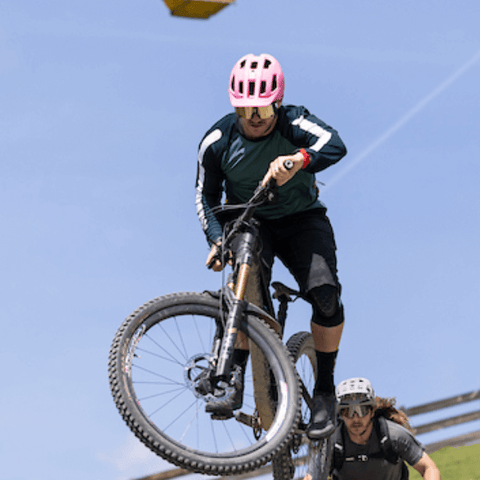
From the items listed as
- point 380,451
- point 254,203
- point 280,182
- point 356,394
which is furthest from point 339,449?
point 280,182

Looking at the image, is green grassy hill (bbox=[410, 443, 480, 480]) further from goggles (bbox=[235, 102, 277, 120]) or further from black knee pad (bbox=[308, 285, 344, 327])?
goggles (bbox=[235, 102, 277, 120])

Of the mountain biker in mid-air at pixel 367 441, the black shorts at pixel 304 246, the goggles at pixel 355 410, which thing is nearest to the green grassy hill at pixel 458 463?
the mountain biker in mid-air at pixel 367 441

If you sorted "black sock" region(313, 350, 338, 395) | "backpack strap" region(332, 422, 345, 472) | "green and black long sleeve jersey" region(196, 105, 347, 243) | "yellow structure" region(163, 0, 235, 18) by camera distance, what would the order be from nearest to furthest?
"green and black long sleeve jersey" region(196, 105, 347, 243) → "black sock" region(313, 350, 338, 395) → "backpack strap" region(332, 422, 345, 472) → "yellow structure" region(163, 0, 235, 18)

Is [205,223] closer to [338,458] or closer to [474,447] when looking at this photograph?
[338,458]

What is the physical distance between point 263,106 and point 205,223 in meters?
1.01

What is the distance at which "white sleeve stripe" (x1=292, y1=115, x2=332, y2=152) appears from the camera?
5477 millimetres

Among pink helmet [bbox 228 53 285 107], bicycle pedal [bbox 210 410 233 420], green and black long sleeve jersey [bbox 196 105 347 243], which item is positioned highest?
pink helmet [bbox 228 53 285 107]

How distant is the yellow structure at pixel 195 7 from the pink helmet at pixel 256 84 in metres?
3.92

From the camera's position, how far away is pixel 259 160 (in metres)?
5.70

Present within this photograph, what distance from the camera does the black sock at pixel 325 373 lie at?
6258mm

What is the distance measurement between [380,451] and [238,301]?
2864 mm

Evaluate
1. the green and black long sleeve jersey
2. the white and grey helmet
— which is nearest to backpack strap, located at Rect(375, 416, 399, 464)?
the white and grey helmet

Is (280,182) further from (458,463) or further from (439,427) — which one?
(439,427)

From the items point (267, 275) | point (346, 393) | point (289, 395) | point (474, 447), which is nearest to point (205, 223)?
point (267, 275)
